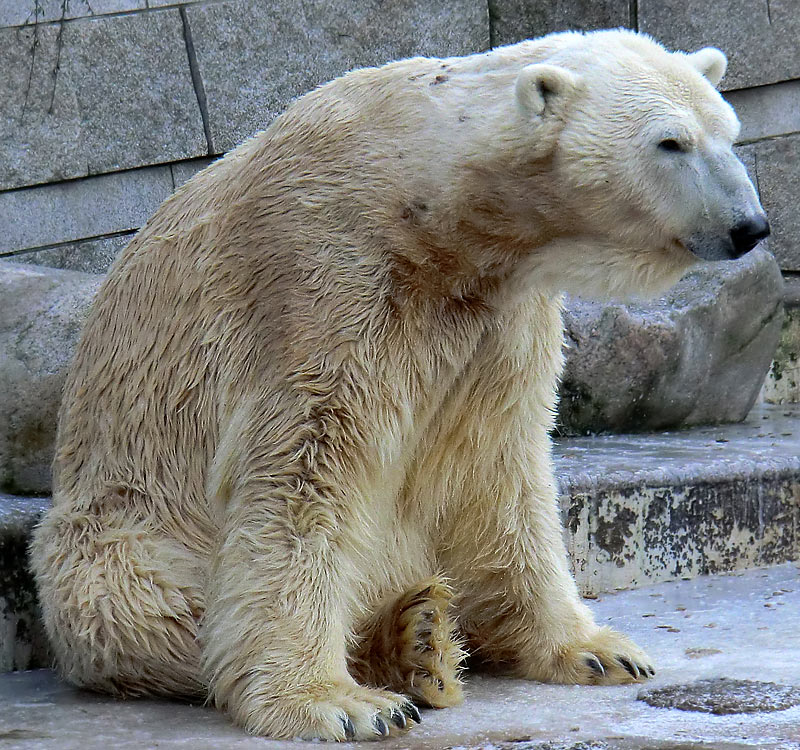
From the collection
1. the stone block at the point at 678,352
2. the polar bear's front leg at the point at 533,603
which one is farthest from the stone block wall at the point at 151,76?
the polar bear's front leg at the point at 533,603

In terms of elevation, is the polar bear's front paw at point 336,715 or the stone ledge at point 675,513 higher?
the stone ledge at point 675,513

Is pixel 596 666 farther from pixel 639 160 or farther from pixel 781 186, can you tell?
pixel 781 186

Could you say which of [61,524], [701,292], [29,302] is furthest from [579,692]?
[701,292]

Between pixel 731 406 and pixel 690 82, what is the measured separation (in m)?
2.86

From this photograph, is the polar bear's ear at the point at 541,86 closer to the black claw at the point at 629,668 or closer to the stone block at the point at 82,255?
the black claw at the point at 629,668

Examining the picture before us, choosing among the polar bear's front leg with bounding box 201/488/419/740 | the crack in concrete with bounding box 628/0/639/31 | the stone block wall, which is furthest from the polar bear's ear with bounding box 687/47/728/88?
the crack in concrete with bounding box 628/0/639/31

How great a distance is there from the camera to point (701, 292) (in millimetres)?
5109

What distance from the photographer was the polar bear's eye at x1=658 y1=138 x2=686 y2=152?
8.28 feet

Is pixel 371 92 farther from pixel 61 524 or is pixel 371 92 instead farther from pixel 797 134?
pixel 797 134

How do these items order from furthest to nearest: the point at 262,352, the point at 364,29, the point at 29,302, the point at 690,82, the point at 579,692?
the point at 364,29 < the point at 29,302 < the point at 579,692 < the point at 262,352 < the point at 690,82

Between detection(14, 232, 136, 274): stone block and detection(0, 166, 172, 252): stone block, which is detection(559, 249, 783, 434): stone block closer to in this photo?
detection(0, 166, 172, 252): stone block

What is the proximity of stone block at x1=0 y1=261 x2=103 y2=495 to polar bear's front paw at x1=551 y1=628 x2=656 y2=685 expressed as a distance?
1.72 meters

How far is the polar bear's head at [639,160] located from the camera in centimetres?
251

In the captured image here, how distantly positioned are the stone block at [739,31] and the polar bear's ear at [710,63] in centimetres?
334
